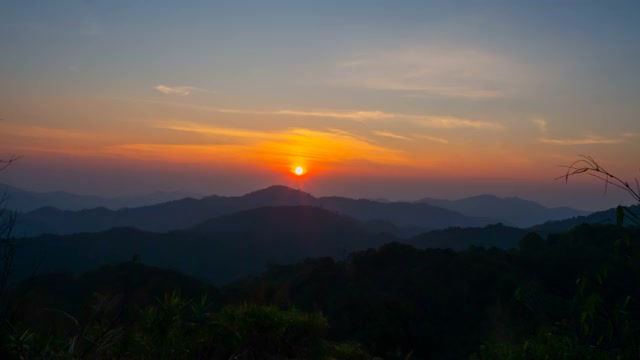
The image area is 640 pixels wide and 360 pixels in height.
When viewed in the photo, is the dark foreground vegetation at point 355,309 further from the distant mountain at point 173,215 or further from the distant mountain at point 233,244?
the distant mountain at point 173,215

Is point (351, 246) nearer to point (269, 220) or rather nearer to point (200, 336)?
point (269, 220)

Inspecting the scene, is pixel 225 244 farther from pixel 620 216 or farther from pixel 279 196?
pixel 279 196

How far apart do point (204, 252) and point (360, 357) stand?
72230 millimetres

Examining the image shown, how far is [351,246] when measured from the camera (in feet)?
298

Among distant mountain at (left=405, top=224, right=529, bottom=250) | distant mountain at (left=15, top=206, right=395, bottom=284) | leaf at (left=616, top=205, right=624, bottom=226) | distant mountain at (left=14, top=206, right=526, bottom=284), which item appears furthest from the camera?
distant mountain at (left=405, top=224, right=529, bottom=250)

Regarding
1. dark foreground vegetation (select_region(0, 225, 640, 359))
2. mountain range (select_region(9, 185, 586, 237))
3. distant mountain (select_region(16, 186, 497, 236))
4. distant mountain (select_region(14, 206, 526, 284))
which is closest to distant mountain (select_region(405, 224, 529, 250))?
distant mountain (select_region(14, 206, 526, 284))

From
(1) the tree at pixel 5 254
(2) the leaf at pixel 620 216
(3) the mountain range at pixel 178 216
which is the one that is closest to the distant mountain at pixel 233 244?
(3) the mountain range at pixel 178 216

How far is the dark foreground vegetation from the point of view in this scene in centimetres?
379

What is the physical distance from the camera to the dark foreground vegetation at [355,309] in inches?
149

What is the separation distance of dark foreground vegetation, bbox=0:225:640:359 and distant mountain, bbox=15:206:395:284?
23232 mm

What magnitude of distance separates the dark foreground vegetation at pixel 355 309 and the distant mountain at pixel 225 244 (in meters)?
23.2

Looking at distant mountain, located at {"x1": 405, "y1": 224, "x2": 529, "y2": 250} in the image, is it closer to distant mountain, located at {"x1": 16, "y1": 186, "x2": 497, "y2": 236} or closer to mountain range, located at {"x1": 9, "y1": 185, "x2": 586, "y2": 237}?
mountain range, located at {"x1": 9, "y1": 185, "x2": 586, "y2": 237}

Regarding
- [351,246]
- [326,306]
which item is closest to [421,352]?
[326,306]

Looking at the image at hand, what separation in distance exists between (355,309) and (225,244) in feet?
194
